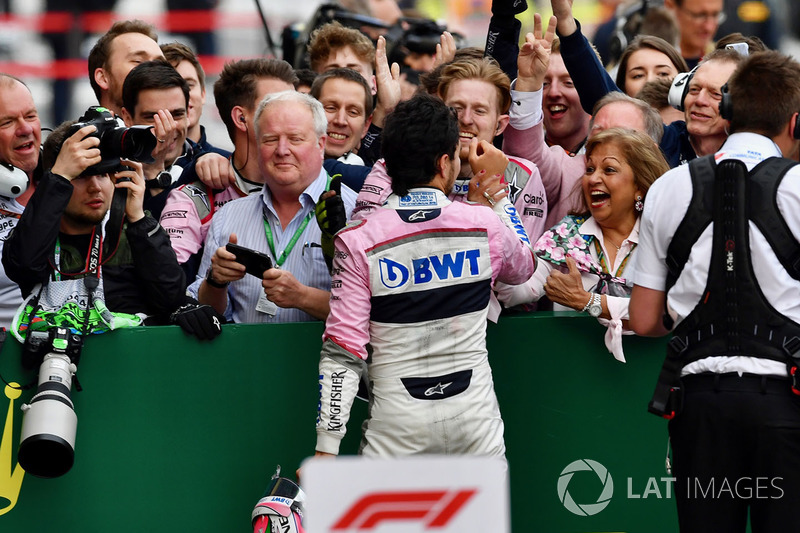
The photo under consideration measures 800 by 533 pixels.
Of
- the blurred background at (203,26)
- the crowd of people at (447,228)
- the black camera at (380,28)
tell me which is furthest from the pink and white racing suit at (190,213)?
the blurred background at (203,26)

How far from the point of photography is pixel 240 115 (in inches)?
237

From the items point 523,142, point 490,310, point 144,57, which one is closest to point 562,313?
point 490,310

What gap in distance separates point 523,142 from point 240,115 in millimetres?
1458

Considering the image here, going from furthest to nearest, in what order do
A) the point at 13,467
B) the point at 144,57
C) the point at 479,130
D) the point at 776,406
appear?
1. the point at 144,57
2. the point at 479,130
3. the point at 13,467
4. the point at 776,406

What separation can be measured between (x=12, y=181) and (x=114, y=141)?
27.3 inches

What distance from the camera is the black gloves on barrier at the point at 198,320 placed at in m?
5.03

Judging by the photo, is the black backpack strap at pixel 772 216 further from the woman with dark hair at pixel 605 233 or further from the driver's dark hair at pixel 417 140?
the woman with dark hair at pixel 605 233

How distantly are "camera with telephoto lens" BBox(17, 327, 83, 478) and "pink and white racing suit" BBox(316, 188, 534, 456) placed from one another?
42.3 inches

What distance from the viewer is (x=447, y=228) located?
173 inches

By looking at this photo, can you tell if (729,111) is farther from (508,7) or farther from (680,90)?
(508,7)

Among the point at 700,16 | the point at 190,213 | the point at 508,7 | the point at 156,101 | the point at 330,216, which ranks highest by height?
the point at 700,16

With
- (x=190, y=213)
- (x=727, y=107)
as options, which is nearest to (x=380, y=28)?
(x=190, y=213)

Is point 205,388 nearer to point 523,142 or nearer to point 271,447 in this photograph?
point 271,447

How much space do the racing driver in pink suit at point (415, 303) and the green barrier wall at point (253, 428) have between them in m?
0.78
